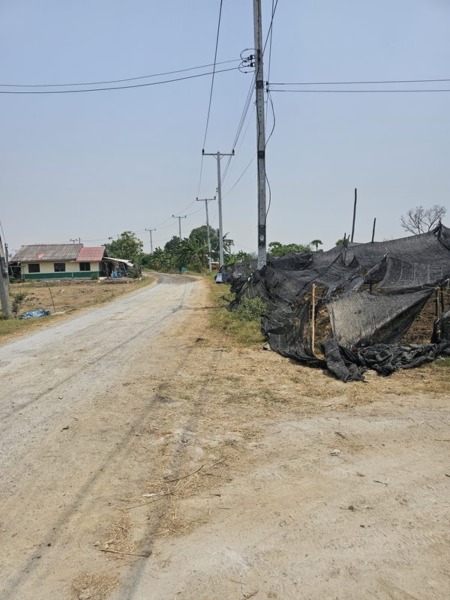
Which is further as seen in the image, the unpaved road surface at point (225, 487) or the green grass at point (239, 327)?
the green grass at point (239, 327)

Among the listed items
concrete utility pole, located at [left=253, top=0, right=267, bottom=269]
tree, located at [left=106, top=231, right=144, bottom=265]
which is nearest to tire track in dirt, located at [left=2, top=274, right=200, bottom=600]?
concrete utility pole, located at [left=253, top=0, right=267, bottom=269]

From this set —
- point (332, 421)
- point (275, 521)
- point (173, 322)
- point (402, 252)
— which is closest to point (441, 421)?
point (332, 421)

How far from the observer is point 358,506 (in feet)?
10.4

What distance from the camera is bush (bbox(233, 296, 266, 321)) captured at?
12.4m

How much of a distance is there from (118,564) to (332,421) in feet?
9.47

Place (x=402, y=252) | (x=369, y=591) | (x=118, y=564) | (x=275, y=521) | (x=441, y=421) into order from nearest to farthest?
(x=369, y=591) < (x=118, y=564) < (x=275, y=521) < (x=441, y=421) < (x=402, y=252)

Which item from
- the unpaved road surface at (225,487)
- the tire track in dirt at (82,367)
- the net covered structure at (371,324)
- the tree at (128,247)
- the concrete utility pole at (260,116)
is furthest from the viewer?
the tree at (128,247)

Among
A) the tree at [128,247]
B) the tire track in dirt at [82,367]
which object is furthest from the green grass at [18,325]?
the tree at [128,247]

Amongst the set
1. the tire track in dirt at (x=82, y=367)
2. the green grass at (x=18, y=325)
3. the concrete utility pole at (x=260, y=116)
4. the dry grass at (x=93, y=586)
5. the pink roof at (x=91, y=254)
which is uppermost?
the concrete utility pole at (x=260, y=116)

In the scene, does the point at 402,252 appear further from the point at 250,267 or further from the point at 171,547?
the point at 171,547

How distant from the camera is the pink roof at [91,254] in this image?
170 feet

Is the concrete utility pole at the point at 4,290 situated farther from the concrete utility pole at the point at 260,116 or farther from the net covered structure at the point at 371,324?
the net covered structure at the point at 371,324

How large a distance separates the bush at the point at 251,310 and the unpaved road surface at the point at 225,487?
5.50 m

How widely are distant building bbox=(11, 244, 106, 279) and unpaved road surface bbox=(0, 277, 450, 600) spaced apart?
47.4 metres
